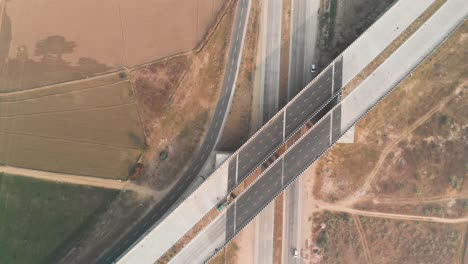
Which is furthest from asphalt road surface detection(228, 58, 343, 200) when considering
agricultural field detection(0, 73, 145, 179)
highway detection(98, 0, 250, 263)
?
agricultural field detection(0, 73, 145, 179)

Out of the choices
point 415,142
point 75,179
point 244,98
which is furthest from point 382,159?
point 75,179

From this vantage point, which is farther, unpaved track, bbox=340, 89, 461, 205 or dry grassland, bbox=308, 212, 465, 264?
unpaved track, bbox=340, 89, 461, 205

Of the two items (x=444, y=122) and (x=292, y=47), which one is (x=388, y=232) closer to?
(x=444, y=122)

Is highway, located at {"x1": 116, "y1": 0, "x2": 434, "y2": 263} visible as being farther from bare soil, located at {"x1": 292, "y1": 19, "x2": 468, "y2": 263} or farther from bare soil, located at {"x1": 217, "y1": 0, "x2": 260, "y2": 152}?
bare soil, located at {"x1": 292, "y1": 19, "x2": 468, "y2": 263}

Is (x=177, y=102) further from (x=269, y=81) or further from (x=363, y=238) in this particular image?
(x=363, y=238)

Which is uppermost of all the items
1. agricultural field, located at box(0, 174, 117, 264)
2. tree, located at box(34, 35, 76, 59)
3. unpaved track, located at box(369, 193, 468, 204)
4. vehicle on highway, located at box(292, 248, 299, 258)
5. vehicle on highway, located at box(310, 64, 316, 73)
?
tree, located at box(34, 35, 76, 59)
